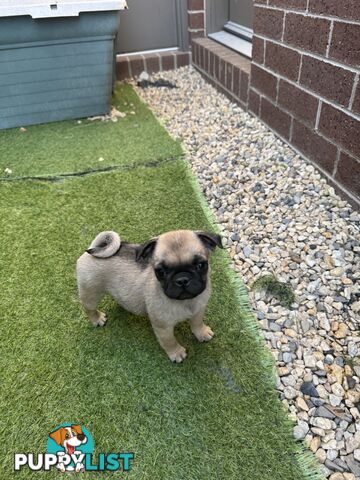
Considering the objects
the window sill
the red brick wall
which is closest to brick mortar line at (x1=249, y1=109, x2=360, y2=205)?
the red brick wall

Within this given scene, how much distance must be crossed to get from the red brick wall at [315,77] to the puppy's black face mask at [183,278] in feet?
5.19

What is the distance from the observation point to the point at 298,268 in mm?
2217

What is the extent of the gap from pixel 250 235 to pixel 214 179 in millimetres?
749

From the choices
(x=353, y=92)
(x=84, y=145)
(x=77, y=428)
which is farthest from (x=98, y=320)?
(x=84, y=145)

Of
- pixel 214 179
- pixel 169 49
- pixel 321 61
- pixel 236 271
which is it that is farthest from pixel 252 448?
pixel 169 49

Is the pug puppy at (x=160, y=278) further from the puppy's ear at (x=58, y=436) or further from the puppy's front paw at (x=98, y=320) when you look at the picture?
the puppy's ear at (x=58, y=436)

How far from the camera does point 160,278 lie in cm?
148

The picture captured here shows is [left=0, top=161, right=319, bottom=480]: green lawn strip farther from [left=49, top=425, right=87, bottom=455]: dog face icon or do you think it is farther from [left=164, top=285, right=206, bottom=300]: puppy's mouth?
[left=164, top=285, right=206, bottom=300]: puppy's mouth

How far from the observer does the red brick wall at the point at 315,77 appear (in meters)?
2.40

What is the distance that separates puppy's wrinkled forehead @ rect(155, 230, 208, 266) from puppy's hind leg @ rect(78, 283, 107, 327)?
499 mm

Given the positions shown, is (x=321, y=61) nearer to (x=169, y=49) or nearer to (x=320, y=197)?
(x=320, y=197)

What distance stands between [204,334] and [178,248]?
0.64 meters

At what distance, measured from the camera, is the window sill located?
4324 millimetres

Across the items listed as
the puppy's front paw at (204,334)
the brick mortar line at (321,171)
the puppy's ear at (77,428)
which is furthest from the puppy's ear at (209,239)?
the brick mortar line at (321,171)
